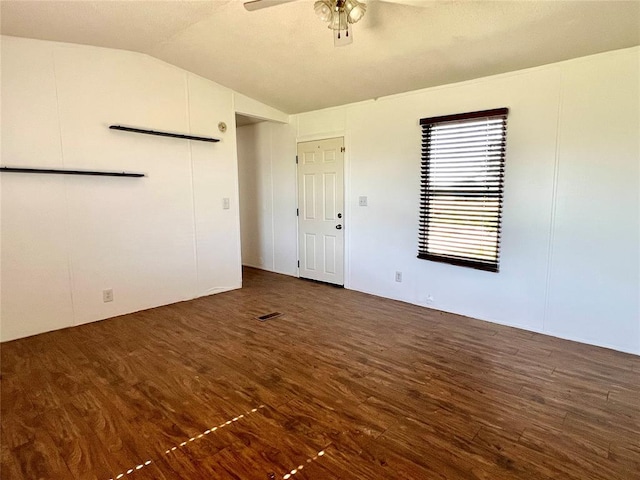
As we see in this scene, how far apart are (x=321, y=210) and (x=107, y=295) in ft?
9.14

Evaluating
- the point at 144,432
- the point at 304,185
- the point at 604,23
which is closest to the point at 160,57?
the point at 304,185

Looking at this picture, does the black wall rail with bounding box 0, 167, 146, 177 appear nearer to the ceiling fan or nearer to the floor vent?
the floor vent

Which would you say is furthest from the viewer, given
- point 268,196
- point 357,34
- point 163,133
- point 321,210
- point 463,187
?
point 268,196

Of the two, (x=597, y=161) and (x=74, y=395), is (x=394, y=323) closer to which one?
(x=597, y=161)

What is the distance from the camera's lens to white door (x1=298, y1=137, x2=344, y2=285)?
4785mm

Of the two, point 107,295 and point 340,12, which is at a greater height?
point 340,12

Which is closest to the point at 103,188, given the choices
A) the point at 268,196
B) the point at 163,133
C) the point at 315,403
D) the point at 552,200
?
the point at 163,133

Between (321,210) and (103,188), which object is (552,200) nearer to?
(321,210)

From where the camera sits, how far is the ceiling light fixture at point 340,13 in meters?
2.18

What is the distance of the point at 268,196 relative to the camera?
18.7ft

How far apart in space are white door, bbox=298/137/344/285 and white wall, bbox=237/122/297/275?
0.19 metres

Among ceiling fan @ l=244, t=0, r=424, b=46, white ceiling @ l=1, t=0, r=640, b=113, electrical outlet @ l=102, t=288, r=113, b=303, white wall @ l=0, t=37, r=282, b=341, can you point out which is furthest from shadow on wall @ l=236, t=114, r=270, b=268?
ceiling fan @ l=244, t=0, r=424, b=46

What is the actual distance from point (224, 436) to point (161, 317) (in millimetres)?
2192

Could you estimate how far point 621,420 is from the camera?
6.71 feet
